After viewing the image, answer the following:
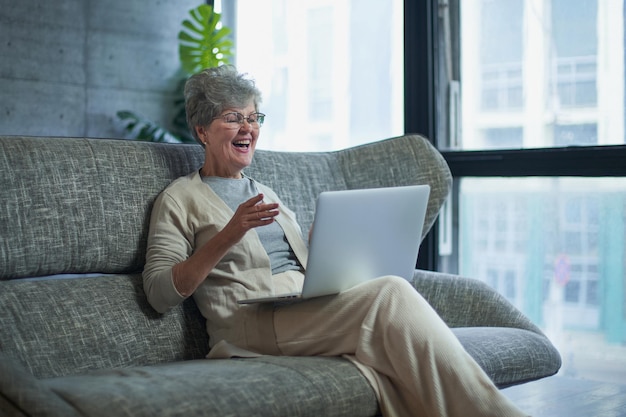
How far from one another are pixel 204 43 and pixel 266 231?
2759mm

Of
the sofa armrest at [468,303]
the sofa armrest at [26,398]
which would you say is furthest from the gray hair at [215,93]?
the sofa armrest at [26,398]

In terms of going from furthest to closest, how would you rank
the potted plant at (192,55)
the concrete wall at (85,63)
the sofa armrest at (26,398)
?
the potted plant at (192,55) → the concrete wall at (85,63) → the sofa armrest at (26,398)

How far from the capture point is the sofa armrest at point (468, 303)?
9.09 feet

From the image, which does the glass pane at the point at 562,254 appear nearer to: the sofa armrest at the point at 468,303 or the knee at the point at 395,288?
the sofa armrest at the point at 468,303

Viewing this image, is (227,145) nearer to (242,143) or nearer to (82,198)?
(242,143)

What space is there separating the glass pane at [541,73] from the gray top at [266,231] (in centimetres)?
162

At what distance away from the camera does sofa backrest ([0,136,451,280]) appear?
2234mm

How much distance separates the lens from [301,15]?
15.6ft

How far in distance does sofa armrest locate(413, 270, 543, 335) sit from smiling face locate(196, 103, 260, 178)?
76 cm

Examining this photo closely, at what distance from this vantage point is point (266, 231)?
2.57 m

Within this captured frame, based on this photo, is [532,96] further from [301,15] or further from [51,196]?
[51,196]

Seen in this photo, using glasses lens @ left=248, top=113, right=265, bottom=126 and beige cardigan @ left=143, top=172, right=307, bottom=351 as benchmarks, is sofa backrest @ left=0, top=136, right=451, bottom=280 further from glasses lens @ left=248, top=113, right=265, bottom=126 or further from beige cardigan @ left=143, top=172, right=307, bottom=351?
glasses lens @ left=248, top=113, right=265, bottom=126

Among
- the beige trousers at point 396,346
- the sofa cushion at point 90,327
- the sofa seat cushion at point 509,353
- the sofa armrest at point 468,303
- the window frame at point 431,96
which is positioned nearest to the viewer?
the beige trousers at point 396,346

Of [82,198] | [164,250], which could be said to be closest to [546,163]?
[164,250]
